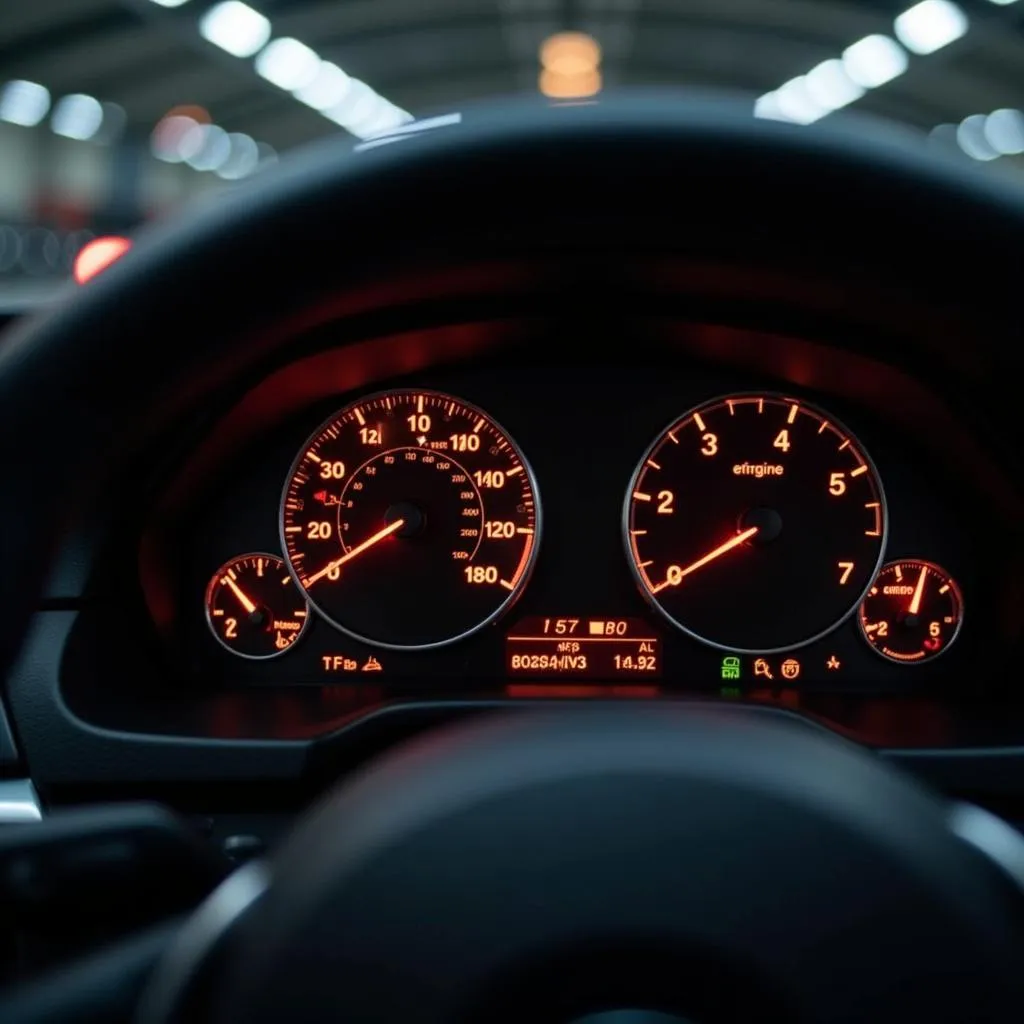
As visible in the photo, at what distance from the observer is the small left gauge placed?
275cm

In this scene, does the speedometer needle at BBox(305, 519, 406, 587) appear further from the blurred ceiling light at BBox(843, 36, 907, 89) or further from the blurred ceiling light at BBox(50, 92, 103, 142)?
the blurred ceiling light at BBox(50, 92, 103, 142)

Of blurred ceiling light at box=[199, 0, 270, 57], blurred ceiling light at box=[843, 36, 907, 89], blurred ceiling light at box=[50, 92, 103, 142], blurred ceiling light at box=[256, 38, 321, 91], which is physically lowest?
blurred ceiling light at box=[843, 36, 907, 89]

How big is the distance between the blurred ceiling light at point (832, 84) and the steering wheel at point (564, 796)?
19194 mm

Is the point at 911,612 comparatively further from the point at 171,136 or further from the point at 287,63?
the point at 171,136

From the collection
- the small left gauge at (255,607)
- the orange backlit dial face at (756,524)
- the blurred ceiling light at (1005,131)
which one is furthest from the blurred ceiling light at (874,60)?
the small left gauge at (255,607)

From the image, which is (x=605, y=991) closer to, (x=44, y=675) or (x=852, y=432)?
(x=44, y=675)

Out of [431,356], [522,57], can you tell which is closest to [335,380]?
[431,356]

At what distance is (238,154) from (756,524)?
96.8 feet

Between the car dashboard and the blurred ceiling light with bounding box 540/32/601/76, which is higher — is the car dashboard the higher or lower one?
the lower one

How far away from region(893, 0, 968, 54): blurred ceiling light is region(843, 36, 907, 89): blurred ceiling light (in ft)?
1.89

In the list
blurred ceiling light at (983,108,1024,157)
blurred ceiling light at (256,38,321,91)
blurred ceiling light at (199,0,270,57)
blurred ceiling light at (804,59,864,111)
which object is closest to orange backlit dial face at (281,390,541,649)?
blurred ceiling light at (199,0,270,57)

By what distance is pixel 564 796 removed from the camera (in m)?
0.85

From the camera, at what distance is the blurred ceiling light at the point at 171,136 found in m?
23.2

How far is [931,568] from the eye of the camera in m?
2.81
